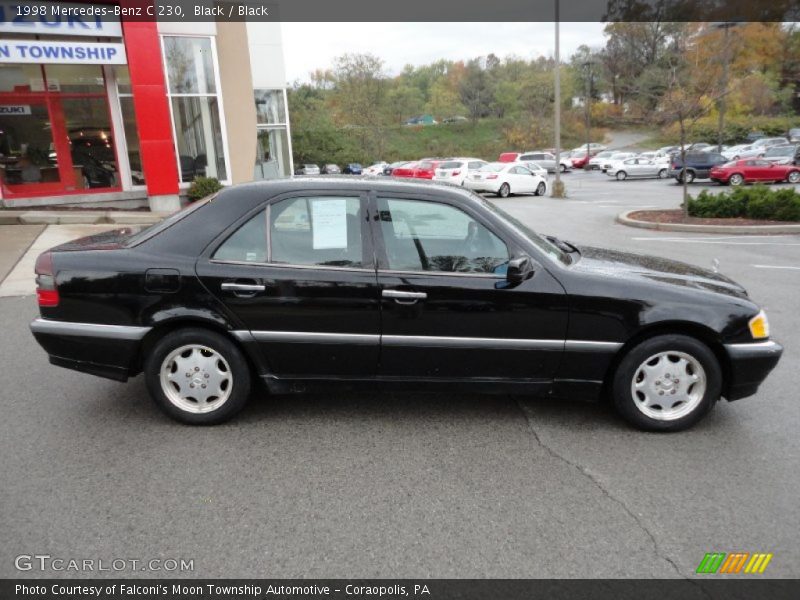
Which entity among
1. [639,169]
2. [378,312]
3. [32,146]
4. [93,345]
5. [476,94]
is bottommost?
[639,169]

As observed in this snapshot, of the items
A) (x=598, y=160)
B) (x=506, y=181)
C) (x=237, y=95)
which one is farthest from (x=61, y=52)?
(x=598, y=160)

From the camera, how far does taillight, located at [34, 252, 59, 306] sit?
149 inches

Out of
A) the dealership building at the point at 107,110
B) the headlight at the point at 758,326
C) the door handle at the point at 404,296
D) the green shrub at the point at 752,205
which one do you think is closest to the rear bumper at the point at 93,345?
the door handle at the point at 404,296

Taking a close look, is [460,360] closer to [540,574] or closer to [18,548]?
[540,574]

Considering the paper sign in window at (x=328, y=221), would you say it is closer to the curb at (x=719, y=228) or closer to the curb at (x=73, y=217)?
the curb at (x=73, y=217)

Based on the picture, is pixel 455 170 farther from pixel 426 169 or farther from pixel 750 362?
pixel 750 362

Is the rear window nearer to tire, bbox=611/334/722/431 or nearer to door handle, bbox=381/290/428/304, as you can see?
door handle, bbox=381/290/428/304

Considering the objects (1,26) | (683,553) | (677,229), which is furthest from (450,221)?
(1,26)

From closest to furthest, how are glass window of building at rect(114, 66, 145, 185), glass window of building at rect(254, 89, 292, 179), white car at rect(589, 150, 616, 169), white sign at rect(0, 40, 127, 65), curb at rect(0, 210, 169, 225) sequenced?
1. white sign at rect(0, 40, 127, 65)
2. curb at rect(0, 210, 169, 225)
3. glass window of building at rect(114, 66, 145, 185)
4. glass window of building at rect(254, 89, 292, 179)
5. white car at rect(589, 150, 616, 169)

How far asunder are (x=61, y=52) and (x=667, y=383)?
14435mm

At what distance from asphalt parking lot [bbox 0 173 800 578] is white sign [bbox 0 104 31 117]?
12.7 meters

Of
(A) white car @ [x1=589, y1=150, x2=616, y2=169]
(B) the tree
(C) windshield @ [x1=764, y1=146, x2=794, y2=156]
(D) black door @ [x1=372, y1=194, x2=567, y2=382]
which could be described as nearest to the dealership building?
(D) black door @ [x1=372, y1=194, x2=567, y2=382]

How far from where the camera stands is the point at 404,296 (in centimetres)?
364

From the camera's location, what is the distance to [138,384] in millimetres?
4574
